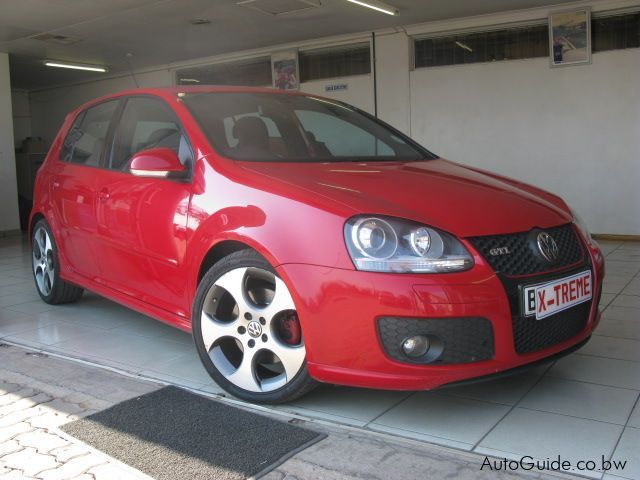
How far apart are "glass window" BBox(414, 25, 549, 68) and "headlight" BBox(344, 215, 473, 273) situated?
20.9 feet

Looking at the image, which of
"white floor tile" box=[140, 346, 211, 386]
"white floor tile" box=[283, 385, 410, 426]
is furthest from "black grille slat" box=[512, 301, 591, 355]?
"white floor tile" box=[140, 346, 211, 386]

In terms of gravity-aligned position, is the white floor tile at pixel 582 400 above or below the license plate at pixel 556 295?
below

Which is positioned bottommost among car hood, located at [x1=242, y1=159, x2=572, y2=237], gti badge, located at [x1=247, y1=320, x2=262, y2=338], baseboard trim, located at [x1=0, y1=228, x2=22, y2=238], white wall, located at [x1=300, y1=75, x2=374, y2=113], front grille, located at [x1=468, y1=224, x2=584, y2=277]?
baseboard trim, located at [x1=0, y1=228, x2=22, y2=238]

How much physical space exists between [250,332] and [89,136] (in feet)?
7.10

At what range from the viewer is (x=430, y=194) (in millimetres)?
2588

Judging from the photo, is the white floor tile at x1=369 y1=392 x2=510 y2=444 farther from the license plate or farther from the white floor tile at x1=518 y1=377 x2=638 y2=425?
the license plate

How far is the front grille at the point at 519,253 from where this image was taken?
2354mm

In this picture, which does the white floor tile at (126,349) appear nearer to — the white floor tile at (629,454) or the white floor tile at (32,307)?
the white floor tile at (32,307)

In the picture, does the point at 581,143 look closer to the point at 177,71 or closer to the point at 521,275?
the point at 521,275

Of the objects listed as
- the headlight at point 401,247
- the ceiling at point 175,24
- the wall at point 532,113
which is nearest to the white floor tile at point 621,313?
the headlight at point 401,247

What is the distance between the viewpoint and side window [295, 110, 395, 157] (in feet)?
11.0

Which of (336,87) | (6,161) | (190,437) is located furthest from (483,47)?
(6,161)

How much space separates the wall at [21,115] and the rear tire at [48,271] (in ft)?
37.1

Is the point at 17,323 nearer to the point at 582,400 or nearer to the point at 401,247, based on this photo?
the point at 401,247
